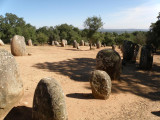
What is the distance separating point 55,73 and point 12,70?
5360 millimetres

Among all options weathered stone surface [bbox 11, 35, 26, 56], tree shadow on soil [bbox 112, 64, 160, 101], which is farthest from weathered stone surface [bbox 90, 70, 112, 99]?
weathered stone surface [bbox 11, 35, 26, 56]

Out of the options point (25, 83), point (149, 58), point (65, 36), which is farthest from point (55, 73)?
point (65, 36)

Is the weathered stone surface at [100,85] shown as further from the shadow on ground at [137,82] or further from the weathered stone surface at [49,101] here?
the weathered stone surface at [49,101]

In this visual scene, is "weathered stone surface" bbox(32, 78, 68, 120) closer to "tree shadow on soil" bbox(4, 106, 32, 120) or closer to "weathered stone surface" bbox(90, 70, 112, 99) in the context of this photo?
"tree shadow on soil" bbox(4, 106, 32, 120)

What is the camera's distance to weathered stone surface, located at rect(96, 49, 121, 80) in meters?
8.61

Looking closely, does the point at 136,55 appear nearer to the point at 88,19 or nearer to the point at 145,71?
the point at 145,71

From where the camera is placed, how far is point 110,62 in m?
8.63

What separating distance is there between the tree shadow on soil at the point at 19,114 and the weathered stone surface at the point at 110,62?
4849 mm

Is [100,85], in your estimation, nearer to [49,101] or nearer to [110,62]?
[110,62]

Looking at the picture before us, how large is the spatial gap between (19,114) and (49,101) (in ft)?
4.98

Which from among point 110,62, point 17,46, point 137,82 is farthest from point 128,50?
point 17,46

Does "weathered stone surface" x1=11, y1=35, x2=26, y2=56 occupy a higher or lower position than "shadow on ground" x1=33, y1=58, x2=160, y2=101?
higher

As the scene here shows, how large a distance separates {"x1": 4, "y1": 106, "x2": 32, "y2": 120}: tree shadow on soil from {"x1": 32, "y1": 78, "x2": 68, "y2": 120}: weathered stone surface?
2.64 ft

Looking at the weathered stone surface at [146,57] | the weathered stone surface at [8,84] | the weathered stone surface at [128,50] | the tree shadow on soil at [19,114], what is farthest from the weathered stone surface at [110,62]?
the weathered stone surface at [128,50]
